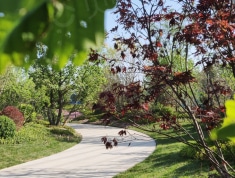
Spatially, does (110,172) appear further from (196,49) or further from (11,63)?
(11,63)

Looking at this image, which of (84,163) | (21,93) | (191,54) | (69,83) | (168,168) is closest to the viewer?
(191,54)

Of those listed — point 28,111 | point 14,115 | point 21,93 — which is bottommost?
point 14,115

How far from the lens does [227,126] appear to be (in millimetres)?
208

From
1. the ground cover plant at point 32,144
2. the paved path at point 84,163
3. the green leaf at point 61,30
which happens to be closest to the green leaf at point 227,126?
the green leaf at point 61,30

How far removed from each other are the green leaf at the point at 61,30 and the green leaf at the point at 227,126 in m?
0.09

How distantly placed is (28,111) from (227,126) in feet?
65.7

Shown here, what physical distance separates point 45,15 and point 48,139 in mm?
14722

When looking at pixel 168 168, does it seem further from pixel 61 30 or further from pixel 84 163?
pixel 61 30

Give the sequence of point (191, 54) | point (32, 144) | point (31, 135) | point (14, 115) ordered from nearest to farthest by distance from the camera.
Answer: point (191, 54), point (32, 144), point (31, 135), point (14, 115)

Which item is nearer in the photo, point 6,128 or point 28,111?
point 6,128

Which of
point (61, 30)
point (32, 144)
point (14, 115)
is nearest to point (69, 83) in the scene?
point (14, 115)

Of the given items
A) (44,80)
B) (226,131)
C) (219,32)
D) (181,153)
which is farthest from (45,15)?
(44,80)

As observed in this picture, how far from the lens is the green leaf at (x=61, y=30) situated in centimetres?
20

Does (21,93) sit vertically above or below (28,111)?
above
